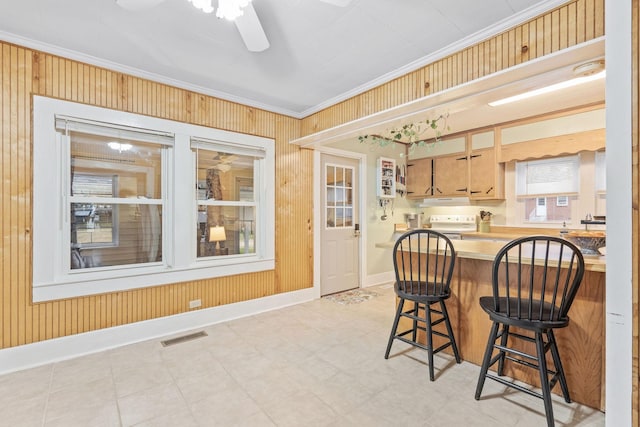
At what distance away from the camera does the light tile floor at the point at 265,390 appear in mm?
1795

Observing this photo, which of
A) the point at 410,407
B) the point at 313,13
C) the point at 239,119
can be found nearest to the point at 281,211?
the point at 239,119

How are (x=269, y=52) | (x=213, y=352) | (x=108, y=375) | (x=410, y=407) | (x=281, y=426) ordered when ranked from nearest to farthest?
1. (x=281, y=426)
2. (x=410, y=407)
3. (x=108, y=375)
4. (x=269, y=52)
5. (x=213, y=352)

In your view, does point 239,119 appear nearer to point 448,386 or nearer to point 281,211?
point 281,211

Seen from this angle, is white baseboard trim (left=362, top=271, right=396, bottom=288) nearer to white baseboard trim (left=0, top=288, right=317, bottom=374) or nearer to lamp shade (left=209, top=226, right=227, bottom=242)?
white baseboard trim (left=0, top=288, right=317, bottom=374)

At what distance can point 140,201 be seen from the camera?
2.98m

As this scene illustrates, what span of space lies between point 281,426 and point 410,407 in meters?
0.79

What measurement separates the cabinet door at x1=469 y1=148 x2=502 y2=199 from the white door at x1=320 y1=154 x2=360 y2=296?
1771 millimetres

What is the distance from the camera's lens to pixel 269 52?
2479 millimetres

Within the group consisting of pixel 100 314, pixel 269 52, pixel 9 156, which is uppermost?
pixel 269 52

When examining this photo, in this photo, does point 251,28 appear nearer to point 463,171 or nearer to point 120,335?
point 120,335

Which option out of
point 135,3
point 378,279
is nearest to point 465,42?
point 135,3

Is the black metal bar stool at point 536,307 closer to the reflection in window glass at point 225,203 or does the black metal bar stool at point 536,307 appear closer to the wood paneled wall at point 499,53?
the wood paneled wall at point 499,53

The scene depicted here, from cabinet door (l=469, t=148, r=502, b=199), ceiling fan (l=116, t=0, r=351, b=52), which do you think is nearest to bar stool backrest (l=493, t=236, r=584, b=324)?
ceiling fan (l=116, t=0, r=351, b=52)

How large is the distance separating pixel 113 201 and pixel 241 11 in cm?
215
